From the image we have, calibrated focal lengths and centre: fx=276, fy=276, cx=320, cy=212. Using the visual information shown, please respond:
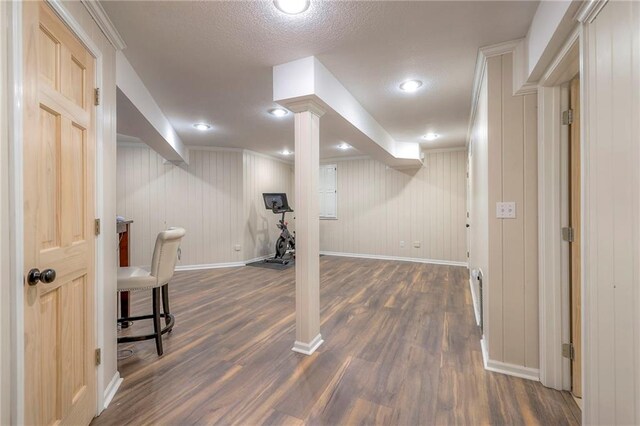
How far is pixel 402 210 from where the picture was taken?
6.04 metres

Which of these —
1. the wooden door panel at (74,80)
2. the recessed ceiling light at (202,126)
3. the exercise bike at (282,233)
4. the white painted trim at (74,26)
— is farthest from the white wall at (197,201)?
the wooden door panel at (74,80)

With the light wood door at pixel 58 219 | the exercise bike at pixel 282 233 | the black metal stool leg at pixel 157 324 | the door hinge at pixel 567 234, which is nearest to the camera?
the light wood door at pixel 58 219

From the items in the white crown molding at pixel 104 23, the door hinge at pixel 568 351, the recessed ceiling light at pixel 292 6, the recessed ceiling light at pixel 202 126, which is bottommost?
the door hinge at pixel 568 351

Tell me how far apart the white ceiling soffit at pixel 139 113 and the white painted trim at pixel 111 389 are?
199cm

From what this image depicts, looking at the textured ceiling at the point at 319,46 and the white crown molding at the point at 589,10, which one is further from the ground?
the textured ceiling at the point at 319,46

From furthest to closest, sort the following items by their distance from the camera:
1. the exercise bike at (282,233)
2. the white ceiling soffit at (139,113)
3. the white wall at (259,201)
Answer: the exercise bike at (282,233) < the white wall at (259,201) < the white ceiling soffit at (139,113)

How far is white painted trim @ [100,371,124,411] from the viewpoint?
1.63 meters

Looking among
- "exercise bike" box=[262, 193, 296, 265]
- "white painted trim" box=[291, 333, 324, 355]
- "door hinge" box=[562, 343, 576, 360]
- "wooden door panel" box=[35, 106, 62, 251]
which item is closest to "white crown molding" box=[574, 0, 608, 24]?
"door hinge" box=[562, 343, 576, 360]

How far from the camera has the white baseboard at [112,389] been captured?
1.64 metres

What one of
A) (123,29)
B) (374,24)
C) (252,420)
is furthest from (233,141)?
(252,420)

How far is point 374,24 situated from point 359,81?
0.80 meters

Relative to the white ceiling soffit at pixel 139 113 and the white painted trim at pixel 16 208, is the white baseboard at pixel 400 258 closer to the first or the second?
the white ceiling soffit at pixel 139 113

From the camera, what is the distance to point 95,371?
1.54 meters

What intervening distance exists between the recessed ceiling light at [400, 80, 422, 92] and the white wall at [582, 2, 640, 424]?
1498mm
